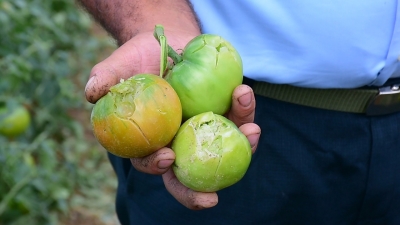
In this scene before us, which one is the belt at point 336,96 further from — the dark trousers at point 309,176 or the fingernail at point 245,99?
the fingernail at point 245,99

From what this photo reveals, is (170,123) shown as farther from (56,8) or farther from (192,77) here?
(56,8)

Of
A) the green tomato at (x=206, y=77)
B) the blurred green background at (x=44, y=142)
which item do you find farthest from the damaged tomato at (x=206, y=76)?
the blurred green background at (x=44, y=142)

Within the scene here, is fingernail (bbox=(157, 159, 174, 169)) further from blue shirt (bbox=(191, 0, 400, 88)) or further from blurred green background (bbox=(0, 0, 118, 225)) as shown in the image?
blurred green background (bbox=(0, 0, 118, 225))

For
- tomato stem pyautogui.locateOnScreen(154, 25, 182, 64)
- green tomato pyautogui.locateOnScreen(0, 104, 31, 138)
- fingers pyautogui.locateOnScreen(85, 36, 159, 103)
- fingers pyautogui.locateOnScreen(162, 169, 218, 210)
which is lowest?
green tomato pyautogui.locateOnScreen(0, 104, 31, 138)

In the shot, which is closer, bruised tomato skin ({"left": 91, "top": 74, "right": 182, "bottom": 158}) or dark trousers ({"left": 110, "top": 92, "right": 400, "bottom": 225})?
bruised tomato skin ({"left": 91, "top": 74, "right": 182, "bottom": 158})

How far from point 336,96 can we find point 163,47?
1.57 ft

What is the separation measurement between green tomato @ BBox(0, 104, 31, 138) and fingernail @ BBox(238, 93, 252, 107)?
55.6 inches

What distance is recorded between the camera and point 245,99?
1.18 metres

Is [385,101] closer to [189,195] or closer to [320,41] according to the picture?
[320,41]

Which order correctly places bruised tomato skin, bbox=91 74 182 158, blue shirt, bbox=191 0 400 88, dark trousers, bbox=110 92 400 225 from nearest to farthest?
1. bruised tomato skin, bbox=91 74 182 158
2. blue shirt, bbox=191 0 400 88
3. dark trousers, bbox=110 92 400 225

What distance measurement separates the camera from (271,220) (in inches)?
59.0

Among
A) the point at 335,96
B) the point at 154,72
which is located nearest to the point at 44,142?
the point at 154,72

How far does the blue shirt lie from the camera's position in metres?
1.34

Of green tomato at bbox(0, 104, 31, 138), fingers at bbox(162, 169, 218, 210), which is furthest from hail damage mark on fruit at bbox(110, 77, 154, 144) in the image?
green tomato at bbox(0, 104, 31, 138)
